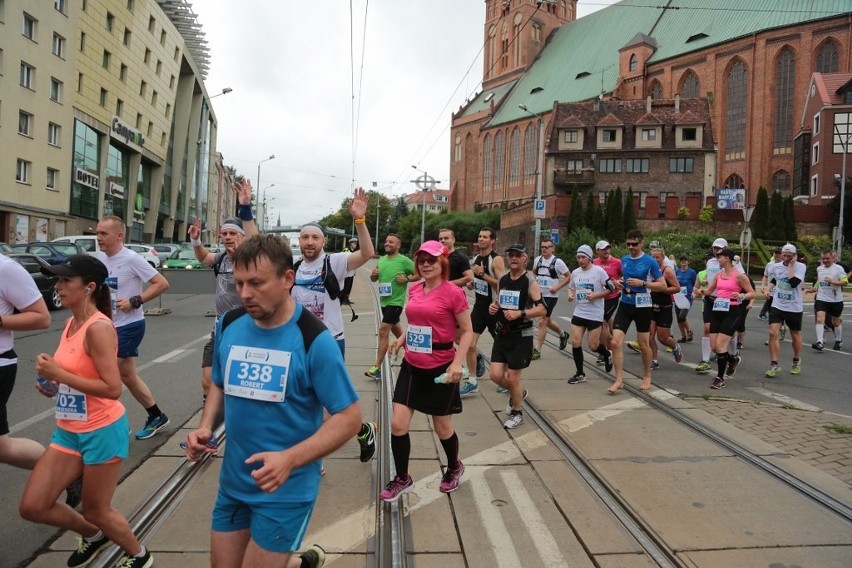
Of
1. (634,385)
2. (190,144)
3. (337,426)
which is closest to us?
(337,426)

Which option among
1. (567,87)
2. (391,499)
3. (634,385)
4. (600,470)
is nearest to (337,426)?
(391,499)

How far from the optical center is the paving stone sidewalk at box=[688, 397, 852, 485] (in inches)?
197

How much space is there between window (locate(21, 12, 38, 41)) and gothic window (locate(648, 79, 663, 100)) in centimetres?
5326

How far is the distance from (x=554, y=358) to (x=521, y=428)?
408 centimetres

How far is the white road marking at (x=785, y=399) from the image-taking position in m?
6.94

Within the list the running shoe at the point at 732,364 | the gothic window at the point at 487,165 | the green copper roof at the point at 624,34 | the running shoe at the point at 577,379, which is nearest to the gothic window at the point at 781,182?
the green copper roof at the point at 624,34

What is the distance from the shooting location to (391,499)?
3904mm

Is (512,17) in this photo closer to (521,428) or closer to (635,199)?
(635,199)

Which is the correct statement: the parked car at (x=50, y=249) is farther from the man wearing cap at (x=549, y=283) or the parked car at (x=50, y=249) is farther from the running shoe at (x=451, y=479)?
the running shoe at (x=451, y=479)

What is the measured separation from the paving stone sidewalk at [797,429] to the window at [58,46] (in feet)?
118

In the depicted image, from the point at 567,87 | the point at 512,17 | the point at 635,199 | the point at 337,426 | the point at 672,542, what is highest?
the point at 512,17

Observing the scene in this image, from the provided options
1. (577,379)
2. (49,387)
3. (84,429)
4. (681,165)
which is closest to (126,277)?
(49,387)

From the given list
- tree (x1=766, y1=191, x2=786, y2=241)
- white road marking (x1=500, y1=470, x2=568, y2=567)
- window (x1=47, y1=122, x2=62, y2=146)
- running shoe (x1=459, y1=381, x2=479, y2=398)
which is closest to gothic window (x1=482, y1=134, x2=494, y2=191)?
tree (x1=766, y1=191, x2=786, y2=241)

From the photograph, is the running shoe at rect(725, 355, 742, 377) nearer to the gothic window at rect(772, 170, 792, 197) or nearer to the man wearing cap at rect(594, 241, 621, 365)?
the man wearing cap at rect(594, 241, 621, 365)
